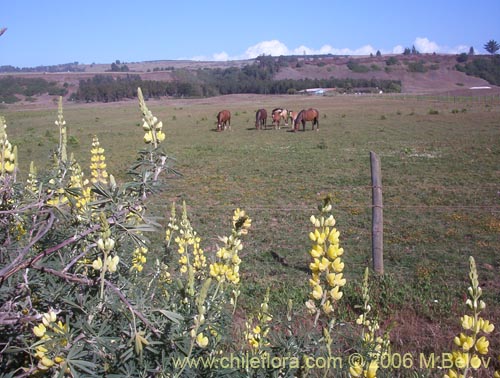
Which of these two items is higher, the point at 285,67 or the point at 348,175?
the point at 285,67

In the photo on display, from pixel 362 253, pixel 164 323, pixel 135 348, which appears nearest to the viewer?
pixel 135 348

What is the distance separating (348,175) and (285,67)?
411 feet

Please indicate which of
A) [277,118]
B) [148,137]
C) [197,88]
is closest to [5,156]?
[148,137]

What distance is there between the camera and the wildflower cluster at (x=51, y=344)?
1.23 m

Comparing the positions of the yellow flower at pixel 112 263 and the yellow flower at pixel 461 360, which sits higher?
the yellow flower at pixel 112 263

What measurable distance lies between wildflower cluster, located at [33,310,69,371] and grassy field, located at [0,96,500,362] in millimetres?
595

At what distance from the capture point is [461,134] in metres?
20.9

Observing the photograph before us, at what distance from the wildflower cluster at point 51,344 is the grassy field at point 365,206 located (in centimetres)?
59

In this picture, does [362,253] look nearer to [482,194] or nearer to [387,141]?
[482,194]


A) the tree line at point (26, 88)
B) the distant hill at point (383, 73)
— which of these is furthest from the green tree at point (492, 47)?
the tree line at point (26, 88)

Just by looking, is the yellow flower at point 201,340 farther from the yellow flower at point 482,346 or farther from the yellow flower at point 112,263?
the yellow flower at point 482,346

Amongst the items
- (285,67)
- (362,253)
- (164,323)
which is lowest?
(362,253)

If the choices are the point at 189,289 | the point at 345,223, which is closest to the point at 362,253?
the point at 345,223

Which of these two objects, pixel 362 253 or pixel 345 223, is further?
pixel 345 223
